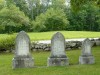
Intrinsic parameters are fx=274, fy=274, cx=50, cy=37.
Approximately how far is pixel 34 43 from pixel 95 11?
192ft

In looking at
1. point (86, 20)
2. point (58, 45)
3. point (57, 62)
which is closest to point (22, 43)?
point (58, 45)

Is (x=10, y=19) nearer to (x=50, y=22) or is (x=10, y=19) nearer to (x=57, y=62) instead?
(x=50, y=22)

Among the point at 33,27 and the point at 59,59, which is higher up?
the point at 33,27

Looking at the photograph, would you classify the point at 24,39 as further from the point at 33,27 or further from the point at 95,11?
the point at 95,11

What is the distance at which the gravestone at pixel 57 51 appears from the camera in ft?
42.9

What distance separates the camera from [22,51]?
12.7 metres

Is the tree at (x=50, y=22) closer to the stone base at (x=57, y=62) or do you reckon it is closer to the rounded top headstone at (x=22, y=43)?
the stone base at (x=57, y=62)

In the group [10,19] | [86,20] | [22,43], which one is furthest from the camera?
[86,20]

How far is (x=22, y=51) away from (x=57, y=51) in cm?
169

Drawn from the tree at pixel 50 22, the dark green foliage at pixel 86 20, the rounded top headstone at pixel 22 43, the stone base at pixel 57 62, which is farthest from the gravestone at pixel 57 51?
the dark green foliage at pixel 86 20

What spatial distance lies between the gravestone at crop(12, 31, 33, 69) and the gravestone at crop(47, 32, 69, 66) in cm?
107

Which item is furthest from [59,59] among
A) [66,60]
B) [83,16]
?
[83,16]

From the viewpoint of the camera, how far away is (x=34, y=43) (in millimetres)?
21609

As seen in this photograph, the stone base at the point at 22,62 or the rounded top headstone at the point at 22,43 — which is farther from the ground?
the rounded top headstone at the point at 22,43
